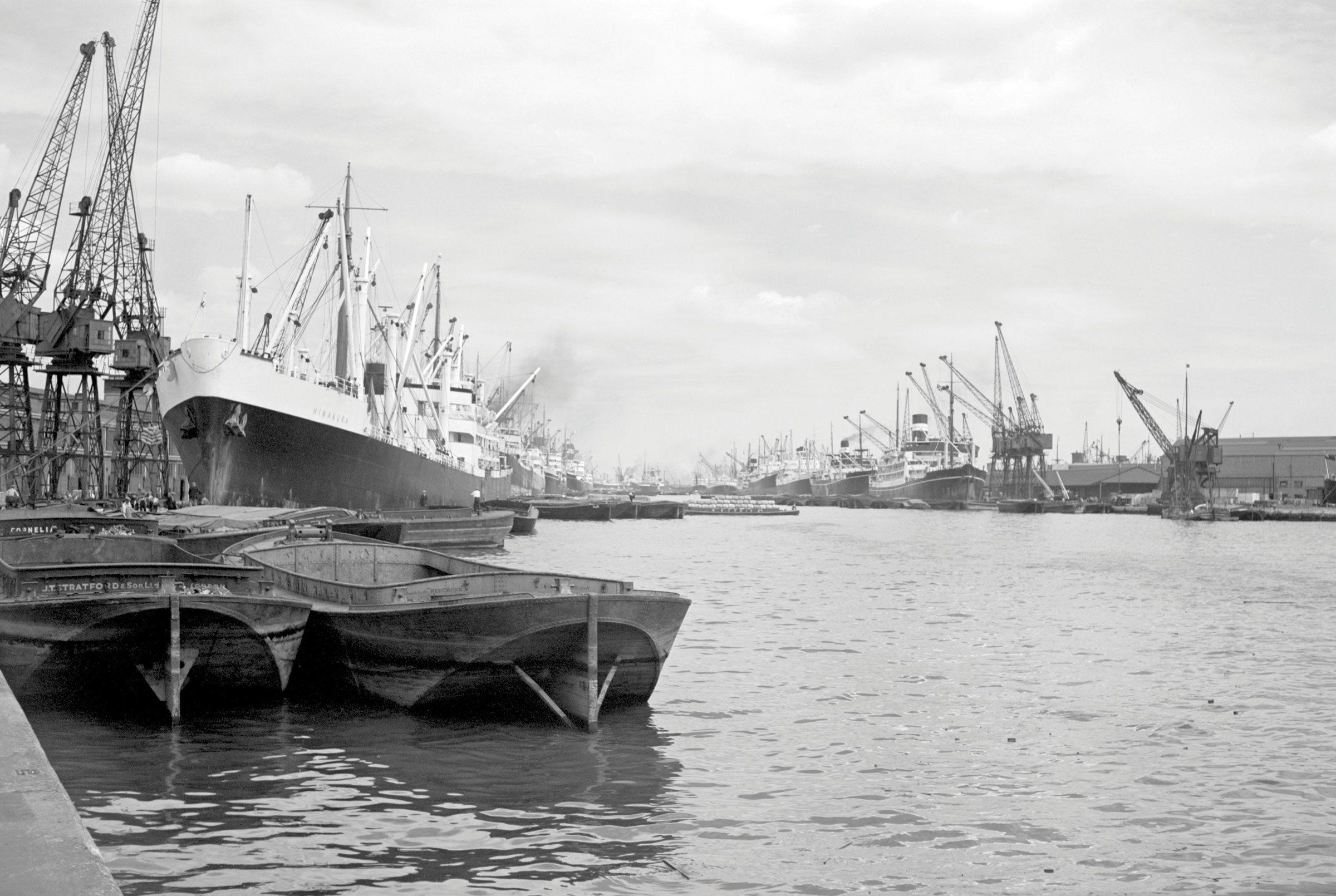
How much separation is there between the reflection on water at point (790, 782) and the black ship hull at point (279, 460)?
38.7 meters

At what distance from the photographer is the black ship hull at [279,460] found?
195ft

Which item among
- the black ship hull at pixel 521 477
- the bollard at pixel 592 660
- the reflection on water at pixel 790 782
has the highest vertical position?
the black ship hull at pixel 521 477

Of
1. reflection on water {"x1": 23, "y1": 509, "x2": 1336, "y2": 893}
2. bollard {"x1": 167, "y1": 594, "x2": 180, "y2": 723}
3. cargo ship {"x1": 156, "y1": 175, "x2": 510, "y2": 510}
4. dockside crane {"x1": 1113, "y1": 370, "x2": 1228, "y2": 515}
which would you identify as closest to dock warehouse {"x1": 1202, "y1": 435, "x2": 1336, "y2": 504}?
dockside crane {"x1": 1113, "y1": 370, "x2": 1228, "y2": 515}

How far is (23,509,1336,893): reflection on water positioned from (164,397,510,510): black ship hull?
38.7 metres

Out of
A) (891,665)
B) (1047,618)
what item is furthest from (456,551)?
→ (891,665)

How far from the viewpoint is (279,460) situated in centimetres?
6231

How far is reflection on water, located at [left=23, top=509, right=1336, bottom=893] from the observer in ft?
36.6

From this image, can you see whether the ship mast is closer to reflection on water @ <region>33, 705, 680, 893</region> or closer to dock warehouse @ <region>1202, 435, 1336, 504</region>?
reflection on water @ <region>33, 705, 680, 893</region>

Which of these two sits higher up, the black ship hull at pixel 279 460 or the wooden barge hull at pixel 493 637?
the black ship hull at pixel 279 460

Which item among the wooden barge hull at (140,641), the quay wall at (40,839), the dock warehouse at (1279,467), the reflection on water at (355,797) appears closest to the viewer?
the quay wall at (40,839)

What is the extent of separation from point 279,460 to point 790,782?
52414 millimetres

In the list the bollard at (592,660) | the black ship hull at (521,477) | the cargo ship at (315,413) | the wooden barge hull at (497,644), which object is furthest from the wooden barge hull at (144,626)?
the black ship hull at (521,477)

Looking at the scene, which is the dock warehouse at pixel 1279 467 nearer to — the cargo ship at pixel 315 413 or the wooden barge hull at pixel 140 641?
the cargo ship at pixel 315 413

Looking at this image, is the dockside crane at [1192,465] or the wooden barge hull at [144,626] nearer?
the wooden barge hull at [144,626]
